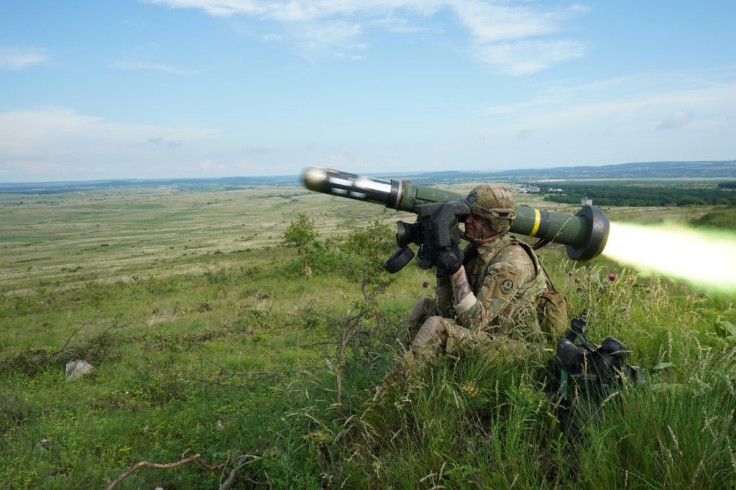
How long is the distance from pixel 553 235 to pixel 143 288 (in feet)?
65.0

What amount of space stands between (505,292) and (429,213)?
3.21 ft

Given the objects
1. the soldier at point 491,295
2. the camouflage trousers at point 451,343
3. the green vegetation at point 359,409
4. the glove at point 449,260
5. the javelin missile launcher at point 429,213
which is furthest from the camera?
the javelin missile launcher at point 429,213

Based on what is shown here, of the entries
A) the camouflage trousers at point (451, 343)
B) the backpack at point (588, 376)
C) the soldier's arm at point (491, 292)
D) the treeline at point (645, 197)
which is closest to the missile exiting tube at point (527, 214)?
the soldier's arm at point (491, 292)

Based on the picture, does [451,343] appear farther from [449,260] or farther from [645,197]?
[645,197]

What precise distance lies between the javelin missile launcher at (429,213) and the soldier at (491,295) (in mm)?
267

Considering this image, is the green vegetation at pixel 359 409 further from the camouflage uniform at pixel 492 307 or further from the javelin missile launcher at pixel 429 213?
the javelin missile launcher at pixel 429 213

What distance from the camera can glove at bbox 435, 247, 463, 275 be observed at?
4.01 meters

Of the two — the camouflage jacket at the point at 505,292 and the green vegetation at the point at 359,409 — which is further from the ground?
the camouflage jacket at the point at 505,292

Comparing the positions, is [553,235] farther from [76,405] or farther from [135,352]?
[135,352]

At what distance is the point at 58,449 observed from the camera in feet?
17.5

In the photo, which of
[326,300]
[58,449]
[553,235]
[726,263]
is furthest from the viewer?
[326,300]

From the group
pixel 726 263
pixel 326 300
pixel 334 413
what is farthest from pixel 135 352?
pixel 726 263

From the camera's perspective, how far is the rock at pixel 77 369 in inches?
336

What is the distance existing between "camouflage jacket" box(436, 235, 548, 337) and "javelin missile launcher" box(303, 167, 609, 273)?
1.29ft
